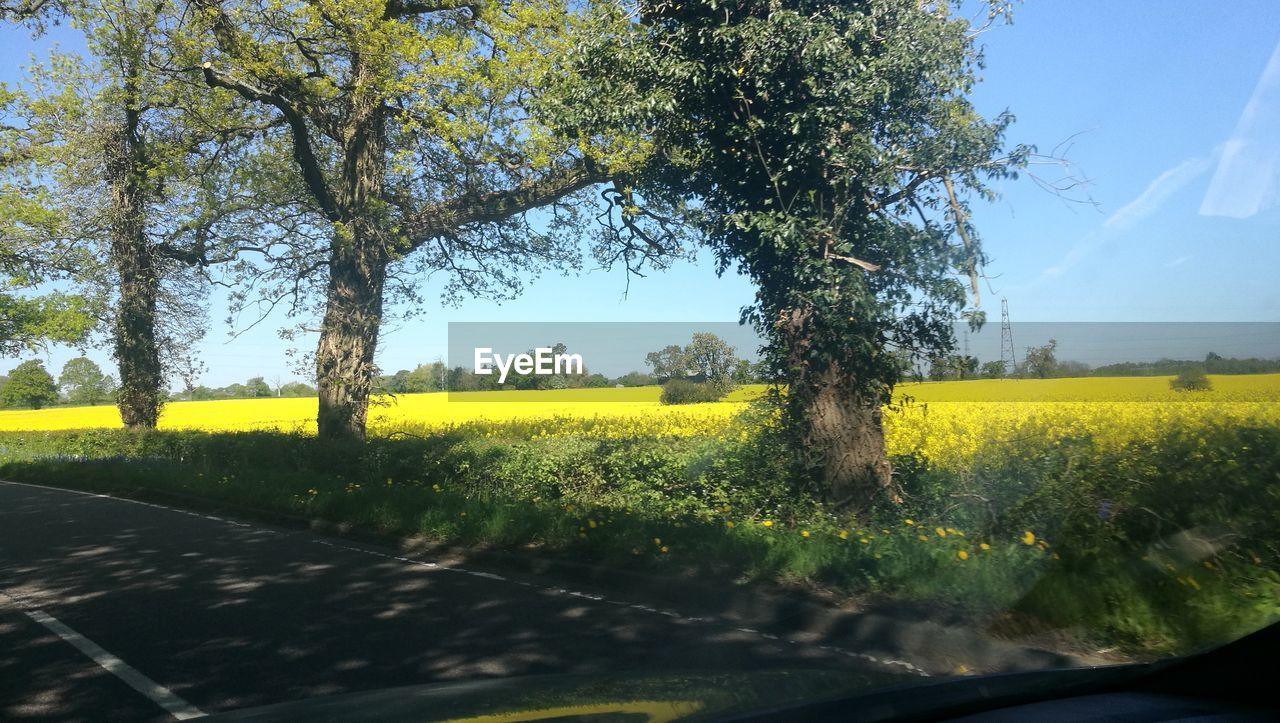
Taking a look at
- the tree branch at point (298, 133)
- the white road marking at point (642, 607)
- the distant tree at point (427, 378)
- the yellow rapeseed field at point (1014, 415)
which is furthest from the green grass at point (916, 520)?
the distant tree at point (427, 378)

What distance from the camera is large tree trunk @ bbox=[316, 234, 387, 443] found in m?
17.9

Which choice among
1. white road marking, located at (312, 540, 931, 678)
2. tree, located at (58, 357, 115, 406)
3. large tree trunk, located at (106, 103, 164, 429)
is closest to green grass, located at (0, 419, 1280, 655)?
white road marking, located at (312, 540, 931, 678)

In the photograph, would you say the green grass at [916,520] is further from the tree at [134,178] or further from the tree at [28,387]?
the tree at [28,387]

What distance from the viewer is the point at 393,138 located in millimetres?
19047

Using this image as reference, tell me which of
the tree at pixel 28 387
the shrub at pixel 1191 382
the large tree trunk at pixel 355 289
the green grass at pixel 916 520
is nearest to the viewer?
the green grass at pixel 916 520

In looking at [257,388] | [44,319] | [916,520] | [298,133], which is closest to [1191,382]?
[916,520]

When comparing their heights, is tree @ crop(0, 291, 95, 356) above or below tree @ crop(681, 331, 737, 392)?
above

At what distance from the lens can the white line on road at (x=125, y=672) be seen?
4.86 m

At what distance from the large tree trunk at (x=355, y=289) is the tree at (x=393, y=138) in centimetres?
3

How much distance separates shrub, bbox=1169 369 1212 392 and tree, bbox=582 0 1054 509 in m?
6.45

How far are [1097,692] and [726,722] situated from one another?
1.28m

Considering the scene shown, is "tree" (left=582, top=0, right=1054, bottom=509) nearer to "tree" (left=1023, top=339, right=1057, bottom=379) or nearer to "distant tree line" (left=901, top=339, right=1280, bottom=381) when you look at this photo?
"distant tree line" (left=901, top=339, right=1280, bottom=381)

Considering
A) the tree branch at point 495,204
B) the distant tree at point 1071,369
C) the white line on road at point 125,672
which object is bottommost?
the white line on road at point 125,672

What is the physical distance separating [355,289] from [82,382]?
227 feet
